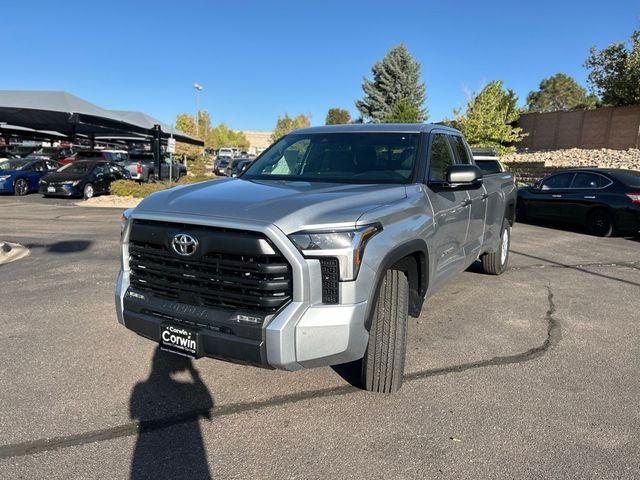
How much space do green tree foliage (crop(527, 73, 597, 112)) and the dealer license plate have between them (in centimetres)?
8048

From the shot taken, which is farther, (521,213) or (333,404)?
(521,213)

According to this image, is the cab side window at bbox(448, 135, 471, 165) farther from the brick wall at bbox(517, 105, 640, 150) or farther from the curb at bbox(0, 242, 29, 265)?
the brick wall at bbox(517, 105, 640, 150)

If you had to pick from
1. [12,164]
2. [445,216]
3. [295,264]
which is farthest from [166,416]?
[12,164]

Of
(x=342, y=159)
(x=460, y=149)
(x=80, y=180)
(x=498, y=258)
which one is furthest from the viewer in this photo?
(x=80, y=180)

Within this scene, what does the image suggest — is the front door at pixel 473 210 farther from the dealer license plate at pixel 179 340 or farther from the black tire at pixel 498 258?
the dealer license plate at pixel 179 340

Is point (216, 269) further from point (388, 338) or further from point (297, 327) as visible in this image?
point (388, 338)

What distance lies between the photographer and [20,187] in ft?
64.4

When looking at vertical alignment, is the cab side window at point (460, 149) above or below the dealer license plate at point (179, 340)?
above

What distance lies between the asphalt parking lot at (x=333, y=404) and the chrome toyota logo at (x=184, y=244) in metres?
1.07

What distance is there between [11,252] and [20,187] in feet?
44.1

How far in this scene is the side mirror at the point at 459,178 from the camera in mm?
3752

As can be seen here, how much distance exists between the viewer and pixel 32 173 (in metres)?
20.2

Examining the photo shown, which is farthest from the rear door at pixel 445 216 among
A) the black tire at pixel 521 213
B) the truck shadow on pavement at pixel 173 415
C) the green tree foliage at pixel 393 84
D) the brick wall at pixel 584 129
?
the green tree foliage at pixel 393 84

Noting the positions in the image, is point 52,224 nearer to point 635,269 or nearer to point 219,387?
point 219,387
